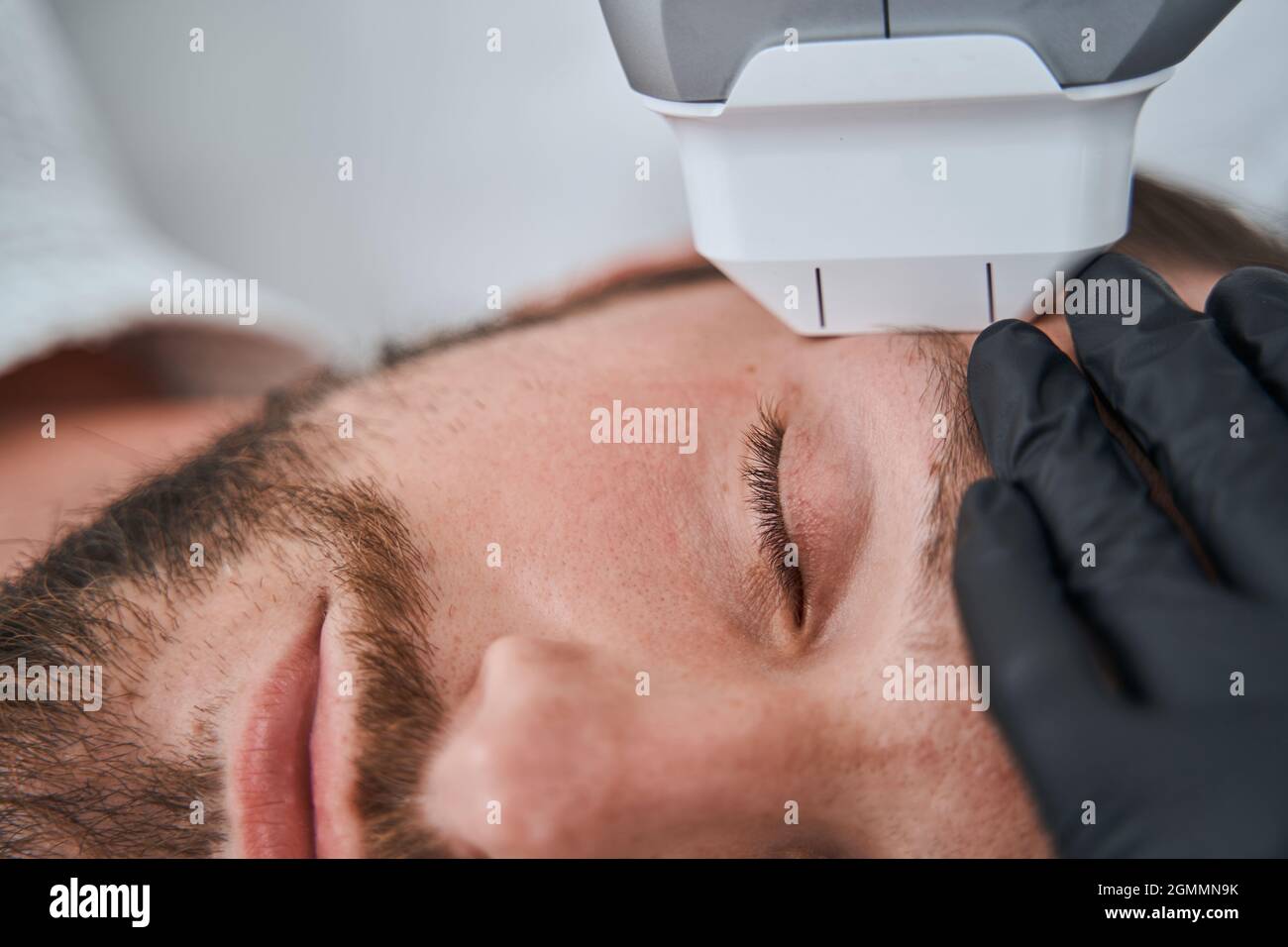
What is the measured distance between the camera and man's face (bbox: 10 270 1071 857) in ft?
1.94

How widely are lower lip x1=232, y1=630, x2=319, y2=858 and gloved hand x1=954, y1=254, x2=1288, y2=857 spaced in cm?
A: 44

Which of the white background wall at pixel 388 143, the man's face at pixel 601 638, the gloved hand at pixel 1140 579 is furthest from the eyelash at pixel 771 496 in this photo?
the white background wall at pixel 388 143

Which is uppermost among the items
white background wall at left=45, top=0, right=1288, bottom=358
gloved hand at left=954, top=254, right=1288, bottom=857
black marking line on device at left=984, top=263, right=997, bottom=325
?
white background wall at left=45, top=0, right=1288, bottom=358

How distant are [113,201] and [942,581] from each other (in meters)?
1.25

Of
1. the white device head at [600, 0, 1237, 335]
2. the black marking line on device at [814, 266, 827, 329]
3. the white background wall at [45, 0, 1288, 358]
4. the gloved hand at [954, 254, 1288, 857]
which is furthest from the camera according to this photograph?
the white background wall at [45, 0, 1288, 358]

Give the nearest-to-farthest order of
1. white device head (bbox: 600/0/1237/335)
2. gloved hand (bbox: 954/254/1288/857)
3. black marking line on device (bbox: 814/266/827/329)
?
gloved hand (bbox: 954/254/1288/857), white device head (bbox: 600/0/1237/335), black marking line on device (bbox: 814/266/827/329)

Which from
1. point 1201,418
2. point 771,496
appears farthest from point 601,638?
point 1201,418

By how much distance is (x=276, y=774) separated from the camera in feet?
2.11

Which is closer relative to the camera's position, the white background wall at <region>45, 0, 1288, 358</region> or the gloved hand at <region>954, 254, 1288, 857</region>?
the gloved hand at <region>954, 254, 1288, 857</region>

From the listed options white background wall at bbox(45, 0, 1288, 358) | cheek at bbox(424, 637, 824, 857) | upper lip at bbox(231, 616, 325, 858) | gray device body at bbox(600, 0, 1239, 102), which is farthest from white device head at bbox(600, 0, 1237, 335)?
white background wall at bbox(45, 0, 1288, 358)

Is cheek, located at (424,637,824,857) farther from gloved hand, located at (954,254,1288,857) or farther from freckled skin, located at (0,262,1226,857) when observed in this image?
gloved hand, located at (954,254,1288,857)

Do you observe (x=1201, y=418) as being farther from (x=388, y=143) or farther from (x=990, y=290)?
(x=388, y=143)
